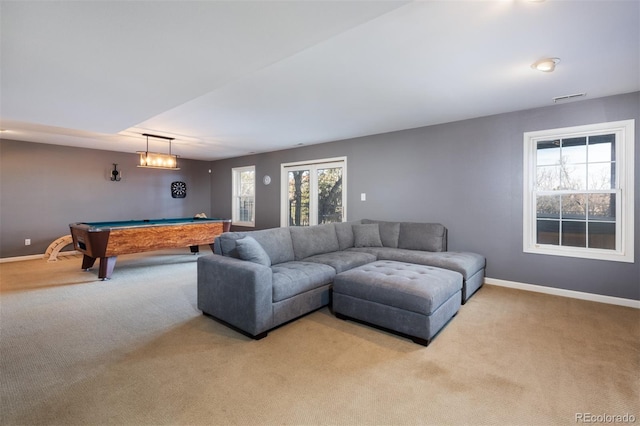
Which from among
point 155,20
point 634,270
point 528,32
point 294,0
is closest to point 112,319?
point 155,20

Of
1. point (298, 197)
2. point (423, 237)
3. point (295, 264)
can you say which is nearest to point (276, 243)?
point (295, 264)

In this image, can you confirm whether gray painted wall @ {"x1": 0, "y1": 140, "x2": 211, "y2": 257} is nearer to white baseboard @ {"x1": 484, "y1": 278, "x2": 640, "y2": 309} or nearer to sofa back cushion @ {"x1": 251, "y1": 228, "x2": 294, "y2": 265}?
sofa back cushion @ {"x1": 251, "y1": 228, "x2": 294, "y2": 265}

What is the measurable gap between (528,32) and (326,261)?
2751 millimetres

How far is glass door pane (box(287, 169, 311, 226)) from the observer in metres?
6.48

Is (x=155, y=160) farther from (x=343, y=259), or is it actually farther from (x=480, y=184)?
(x=480, y=184)

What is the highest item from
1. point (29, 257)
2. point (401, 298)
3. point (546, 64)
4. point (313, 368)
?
point (546, 64)

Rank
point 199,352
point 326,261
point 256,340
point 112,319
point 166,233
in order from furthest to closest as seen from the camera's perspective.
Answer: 1. point 166,233
2. point 326,261
3. point 112,319
4. point 256,340
5. point 199,352

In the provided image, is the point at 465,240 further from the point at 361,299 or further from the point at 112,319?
the point at 112,319

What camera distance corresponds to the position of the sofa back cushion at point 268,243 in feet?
10.3

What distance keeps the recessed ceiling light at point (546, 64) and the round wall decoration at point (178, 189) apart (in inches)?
312

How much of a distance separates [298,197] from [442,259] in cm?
375

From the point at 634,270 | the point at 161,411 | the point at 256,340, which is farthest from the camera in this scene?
the point at 634,270

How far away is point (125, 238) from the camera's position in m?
4.54

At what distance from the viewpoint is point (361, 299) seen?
2.80m
